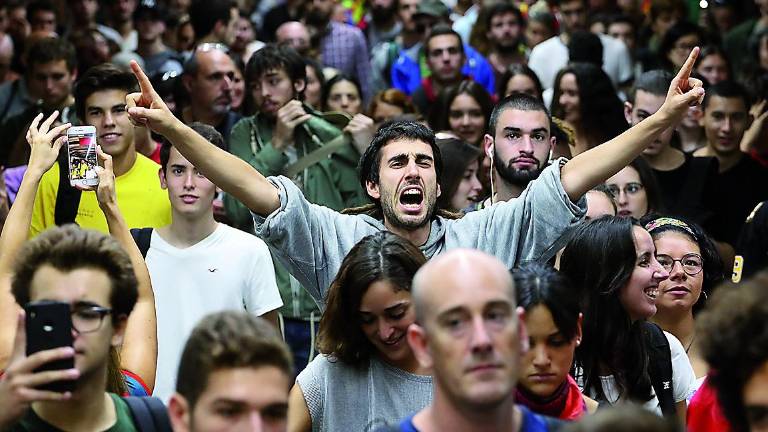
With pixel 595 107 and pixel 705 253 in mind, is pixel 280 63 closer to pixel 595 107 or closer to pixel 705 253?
pixel 595 107

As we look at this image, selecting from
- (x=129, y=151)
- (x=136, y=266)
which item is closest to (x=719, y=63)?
(x=129, y=151)

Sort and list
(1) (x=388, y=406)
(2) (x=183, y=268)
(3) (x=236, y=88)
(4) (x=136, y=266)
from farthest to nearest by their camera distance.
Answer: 1. (3) (x=236, y=88)
2. (2) (x=183, y=268)
3. (4) (x=136, y=266)
4. (1) (x=388, y=406)

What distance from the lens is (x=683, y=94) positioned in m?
5.70

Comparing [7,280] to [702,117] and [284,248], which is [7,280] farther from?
[702,117]

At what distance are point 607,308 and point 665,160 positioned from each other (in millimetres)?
3615

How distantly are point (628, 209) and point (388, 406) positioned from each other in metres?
3.33

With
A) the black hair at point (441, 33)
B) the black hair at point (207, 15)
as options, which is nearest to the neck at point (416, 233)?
the black hair at point (441, 33)

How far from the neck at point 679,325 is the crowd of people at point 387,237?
1cm

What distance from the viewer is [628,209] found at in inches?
311

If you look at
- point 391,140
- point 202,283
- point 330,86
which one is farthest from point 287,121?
point 330,86

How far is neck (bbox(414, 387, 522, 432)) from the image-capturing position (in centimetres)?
374

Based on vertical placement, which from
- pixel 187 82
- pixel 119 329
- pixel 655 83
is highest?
pixel 187 82

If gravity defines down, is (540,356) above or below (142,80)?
below

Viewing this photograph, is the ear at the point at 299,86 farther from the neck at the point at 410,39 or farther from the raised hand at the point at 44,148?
the neck at the point at 410,39
